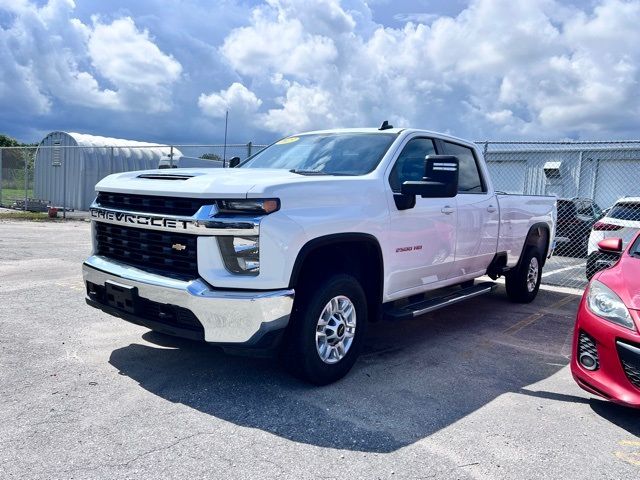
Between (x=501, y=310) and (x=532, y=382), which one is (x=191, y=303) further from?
(x=501, y=310)

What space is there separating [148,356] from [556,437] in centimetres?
318

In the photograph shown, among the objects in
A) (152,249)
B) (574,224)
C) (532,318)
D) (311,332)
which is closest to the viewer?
(311,332)

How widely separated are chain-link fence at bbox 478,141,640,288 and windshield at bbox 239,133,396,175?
468 centimetres

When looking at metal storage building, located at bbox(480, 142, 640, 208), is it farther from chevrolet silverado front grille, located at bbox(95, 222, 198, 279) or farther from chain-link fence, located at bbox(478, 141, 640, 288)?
chevrolet silverado front grille, located at bbox(95, 222, 198, 279)

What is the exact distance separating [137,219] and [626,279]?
3.60 metres

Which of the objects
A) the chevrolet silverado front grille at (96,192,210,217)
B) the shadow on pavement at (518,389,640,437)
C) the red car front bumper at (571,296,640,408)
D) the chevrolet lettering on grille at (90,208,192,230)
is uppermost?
the chevrolet silverado front grille at (96,192,210,217)

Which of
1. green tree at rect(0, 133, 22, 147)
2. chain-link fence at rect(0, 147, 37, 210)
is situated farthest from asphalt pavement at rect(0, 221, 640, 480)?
green tree at rect(0, 133, 22, 147)

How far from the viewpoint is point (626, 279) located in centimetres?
386

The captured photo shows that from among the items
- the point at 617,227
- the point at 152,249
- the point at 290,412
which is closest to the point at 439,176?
the point at 290,412

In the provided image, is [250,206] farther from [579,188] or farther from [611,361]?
[579,188]

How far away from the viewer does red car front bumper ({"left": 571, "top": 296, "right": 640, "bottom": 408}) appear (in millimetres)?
3375

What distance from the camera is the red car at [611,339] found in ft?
11.1

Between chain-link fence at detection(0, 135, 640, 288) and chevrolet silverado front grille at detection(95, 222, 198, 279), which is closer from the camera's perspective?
chevrolet silverado front grille at detection(95, 222, 198, 279)

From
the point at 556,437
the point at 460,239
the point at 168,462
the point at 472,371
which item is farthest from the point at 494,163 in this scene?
the point at 168,462
